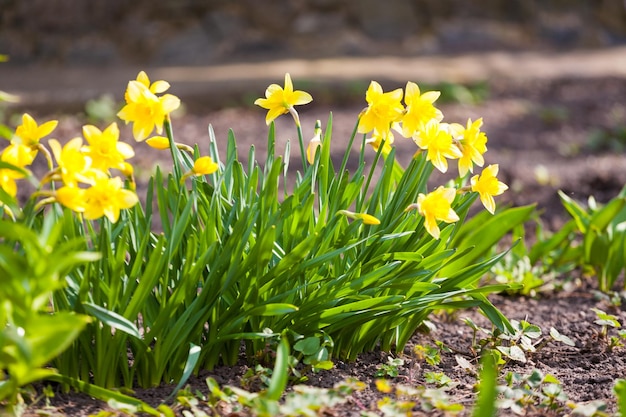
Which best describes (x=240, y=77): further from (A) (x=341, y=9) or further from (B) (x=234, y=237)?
(B) (x=234, y=237)

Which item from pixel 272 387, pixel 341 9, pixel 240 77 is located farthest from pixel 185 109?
pixel 272 387

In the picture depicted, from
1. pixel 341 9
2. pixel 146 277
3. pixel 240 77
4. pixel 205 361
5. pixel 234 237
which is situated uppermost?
pixel 341 9

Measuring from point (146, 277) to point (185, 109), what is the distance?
352cm

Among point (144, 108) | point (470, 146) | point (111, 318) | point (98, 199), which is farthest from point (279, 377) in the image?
point (470, 146)

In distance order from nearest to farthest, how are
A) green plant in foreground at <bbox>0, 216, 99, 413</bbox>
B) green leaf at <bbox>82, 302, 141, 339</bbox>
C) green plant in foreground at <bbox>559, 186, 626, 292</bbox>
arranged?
green plant in foreground at <bbox>0, 216, 99, 413</bbox> < green leaf at <bbox>82, 302, 141, 339</bbox> < green plant in foreground at <bbox>559, 186, 626, 292</bbox>

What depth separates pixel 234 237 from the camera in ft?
5.18

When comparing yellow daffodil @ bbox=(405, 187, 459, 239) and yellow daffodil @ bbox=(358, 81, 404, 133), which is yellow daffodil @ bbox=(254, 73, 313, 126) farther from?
yellow daffodil @ bbox=(405, 187, 459, 239)

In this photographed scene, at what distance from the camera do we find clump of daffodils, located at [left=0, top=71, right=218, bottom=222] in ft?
4.67

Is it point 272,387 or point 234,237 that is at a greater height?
point 234,237

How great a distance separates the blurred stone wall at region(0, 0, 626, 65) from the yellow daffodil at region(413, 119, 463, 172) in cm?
428

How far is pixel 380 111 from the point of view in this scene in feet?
5.75

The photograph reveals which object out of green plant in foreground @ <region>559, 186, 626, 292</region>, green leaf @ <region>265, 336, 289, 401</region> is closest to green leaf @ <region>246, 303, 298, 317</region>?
green leaf @ <region>265, 336, 289, 401</region>

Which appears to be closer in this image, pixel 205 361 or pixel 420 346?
pixel 205 361

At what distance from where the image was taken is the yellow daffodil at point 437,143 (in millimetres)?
1711
